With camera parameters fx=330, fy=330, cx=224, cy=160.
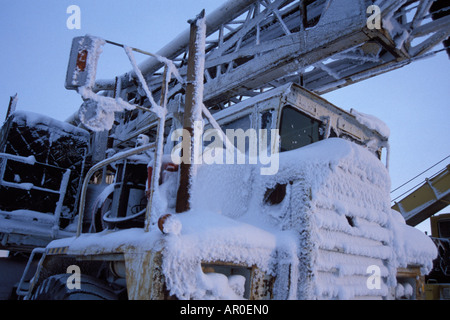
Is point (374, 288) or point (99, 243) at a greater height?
point (99, 243)

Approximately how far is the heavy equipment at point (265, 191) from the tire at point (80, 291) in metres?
0.02

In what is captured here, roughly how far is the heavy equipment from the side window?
0.08 ft

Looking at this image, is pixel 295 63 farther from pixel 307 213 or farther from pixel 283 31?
pixel 307 213

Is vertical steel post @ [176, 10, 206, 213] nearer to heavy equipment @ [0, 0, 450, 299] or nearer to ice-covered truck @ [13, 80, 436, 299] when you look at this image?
heavy equipment @ [0, 0, 450, 299]

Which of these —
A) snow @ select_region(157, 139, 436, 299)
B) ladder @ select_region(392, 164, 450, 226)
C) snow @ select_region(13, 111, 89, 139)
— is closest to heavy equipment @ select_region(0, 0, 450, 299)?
snow @ select_region(157, 139, 436, 299)

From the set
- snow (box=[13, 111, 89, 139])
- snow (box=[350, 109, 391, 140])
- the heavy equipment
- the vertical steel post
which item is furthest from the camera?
snow (box=[13, 111, 89, 139])

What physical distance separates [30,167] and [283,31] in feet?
19.3

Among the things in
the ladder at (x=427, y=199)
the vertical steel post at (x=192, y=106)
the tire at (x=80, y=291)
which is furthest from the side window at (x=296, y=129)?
the ladder at (x=427, y=199)

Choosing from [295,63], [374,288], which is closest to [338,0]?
[295,63]

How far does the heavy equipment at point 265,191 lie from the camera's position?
2.62 metres

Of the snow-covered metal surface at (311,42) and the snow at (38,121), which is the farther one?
the snow at (38,121)

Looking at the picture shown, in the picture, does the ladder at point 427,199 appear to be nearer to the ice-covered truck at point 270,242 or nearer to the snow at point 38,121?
the ice-covered truck at point 270,242

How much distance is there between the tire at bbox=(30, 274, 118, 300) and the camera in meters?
2.96

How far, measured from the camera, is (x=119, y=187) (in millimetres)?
4535
